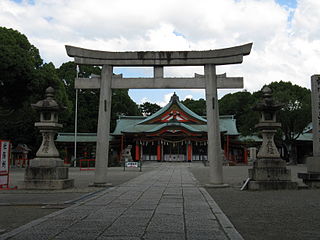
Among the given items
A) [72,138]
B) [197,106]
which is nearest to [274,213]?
[72,138]

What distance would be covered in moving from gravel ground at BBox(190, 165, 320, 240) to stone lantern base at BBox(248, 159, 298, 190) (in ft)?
2.19

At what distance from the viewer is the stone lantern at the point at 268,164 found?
10.2 meters

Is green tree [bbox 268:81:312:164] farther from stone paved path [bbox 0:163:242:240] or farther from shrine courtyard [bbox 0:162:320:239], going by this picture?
stone paved path [bbox 0:163:242:240]

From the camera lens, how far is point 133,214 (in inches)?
231

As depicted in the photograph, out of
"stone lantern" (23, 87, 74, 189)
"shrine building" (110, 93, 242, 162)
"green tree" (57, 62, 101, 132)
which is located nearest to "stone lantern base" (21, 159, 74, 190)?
"stone lantern" (23, 87, 74, 189)

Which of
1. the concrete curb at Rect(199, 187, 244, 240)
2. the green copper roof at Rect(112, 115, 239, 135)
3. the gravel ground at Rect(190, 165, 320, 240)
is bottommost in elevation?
the gravel ground at Rect(190, 165, 320, 240)

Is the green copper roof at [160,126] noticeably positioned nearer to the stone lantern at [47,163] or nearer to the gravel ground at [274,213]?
the stone lantern at [47,163]

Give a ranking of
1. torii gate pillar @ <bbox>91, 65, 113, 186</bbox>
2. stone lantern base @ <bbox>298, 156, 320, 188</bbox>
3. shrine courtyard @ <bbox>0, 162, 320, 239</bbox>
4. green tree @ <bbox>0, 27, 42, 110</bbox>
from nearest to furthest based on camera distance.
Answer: shrine courtyard @ <bbox>0, 162, 320, 239</bbox> < stone lantern base @ <bbox>298, 156, 320, 188</bbox> < torii gate pillar @ <bbox>91, 65, 113, 186</bbox> < green tree @ <bbox>0, 27, 42, 110</bbox>

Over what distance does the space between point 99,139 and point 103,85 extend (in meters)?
2.07

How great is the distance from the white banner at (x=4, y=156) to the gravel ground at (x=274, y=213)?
7.54 meters

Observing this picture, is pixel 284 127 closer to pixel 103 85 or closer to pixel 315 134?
pixel 315 134

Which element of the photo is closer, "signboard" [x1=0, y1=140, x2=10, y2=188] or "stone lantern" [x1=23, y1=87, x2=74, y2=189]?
"stone lantern" [x1=23, y1=87, x2=74, y2=189]

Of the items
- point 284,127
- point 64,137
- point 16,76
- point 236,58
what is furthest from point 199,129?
point 236,58

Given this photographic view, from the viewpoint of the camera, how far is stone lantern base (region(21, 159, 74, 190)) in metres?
10.4
